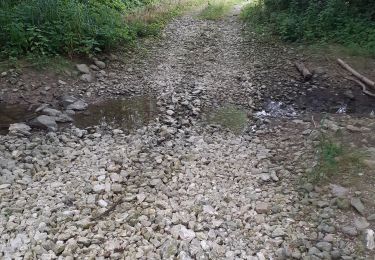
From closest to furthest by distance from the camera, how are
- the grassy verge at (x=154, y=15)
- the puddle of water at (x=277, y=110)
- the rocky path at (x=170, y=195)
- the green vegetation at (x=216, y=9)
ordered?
the rocky path at (x=170, y=195)
the puddle of water at (x=277, y=110)
the grassy verge at (x=154, y=15)
the green vegetation at (x=216, y=9)

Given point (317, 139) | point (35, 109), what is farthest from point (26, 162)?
point (317, 139)

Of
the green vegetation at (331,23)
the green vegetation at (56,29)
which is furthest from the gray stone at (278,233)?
the green vegetation at (56,29)

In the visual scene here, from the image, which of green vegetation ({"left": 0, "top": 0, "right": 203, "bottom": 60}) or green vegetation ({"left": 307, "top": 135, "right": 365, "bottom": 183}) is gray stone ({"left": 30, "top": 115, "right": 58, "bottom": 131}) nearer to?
green vegetation ({"left": 0, "top": 0, "right": 203, "bottom": 60})

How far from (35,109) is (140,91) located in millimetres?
2205

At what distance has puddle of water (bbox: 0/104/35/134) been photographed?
20.7 feet

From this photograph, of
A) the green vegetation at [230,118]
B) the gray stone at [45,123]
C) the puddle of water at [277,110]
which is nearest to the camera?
the gray stone at [45,123]

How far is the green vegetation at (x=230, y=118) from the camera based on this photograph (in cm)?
652

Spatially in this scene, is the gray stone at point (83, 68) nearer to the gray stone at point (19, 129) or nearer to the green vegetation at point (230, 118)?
the gray stone at point (19, 129)

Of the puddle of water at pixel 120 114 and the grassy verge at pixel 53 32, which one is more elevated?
the grassy verge at pixel 53 32

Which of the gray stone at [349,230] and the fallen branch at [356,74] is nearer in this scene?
the gray stone at [349,230]

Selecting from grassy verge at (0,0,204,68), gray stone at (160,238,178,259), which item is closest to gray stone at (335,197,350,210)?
gray stone at (160,238,178,259)

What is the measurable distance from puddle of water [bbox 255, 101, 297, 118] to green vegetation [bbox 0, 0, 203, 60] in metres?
4.41

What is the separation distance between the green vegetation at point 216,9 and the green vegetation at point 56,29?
511cm

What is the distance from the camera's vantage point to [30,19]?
842 centimetres
